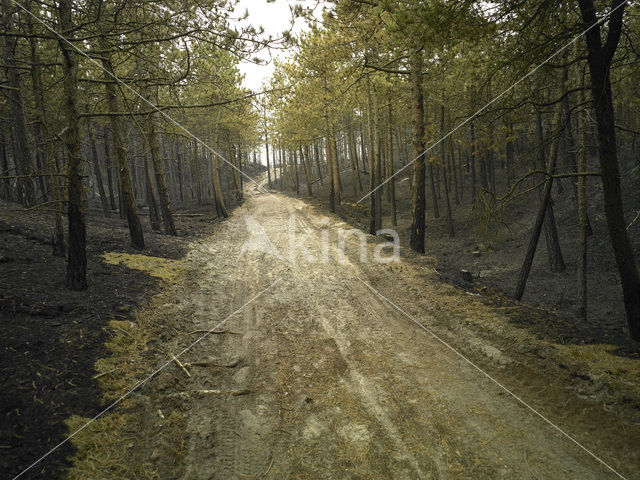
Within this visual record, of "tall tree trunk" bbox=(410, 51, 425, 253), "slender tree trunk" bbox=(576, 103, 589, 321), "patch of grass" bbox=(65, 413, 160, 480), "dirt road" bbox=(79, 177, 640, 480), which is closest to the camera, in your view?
"patch of grass" bbox=(65, 413, 160, 480)

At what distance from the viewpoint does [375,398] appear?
4422 mm

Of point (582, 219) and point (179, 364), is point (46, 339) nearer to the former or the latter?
point (179, 364)

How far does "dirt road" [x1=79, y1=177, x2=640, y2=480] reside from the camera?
3420 millimetres

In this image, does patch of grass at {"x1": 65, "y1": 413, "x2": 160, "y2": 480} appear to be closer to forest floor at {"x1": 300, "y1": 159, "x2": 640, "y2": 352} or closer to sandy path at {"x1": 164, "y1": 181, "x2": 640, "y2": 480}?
sandy path at {"x1": 164, "y1": 181, "x2": 640, "y2": 480}

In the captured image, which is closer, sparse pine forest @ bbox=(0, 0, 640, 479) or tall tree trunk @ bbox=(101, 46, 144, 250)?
sparse pine forest @ bbox=(0, 0, 640, 479)

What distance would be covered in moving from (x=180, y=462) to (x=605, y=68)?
315 inches

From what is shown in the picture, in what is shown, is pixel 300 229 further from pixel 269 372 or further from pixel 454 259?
pixel 269 372

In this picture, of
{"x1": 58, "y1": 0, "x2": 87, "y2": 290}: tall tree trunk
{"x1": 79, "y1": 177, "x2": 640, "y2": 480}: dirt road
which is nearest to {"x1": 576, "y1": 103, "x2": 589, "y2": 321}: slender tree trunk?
{"x1": 79, "y1": 177, "x2": 640, "y2": 480}: dirt road

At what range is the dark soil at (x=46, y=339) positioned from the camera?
332 centimetres

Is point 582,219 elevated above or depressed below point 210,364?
above

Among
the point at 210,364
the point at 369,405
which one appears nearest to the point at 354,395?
the point at 369,405

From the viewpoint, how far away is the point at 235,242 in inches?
575

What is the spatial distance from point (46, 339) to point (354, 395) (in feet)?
14.3

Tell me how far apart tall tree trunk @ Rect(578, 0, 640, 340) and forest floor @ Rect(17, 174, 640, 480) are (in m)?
1.38
